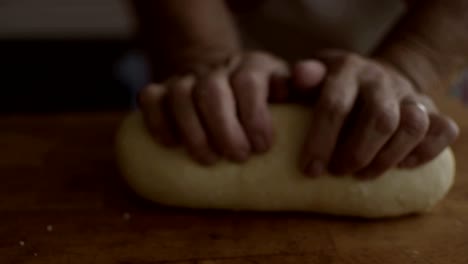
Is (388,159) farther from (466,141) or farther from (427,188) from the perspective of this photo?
(466,141)

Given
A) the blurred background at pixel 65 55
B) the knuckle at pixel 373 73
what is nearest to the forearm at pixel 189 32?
the knuckle at pixel 373 73

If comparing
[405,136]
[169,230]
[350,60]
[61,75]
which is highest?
[61,75]

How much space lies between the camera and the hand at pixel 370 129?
0.74 meters

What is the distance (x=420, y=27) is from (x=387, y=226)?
1.20 feet

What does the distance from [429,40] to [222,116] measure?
1.37 ft

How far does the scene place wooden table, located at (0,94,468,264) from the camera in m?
0.72

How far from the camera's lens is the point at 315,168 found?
772 mm

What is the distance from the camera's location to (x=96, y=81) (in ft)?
7.04

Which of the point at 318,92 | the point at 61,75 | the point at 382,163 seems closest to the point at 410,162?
the point at 382,163

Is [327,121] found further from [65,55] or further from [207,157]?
[65,55]

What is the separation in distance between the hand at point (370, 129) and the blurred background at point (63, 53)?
4.44ft

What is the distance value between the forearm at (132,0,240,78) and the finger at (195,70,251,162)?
186 mm

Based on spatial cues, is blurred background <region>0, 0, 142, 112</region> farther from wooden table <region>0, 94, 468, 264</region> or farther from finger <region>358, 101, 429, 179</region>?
finger <region>358, 101, 429, 179</region>

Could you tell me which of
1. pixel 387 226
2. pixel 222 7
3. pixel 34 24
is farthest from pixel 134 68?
pixel 387 226
